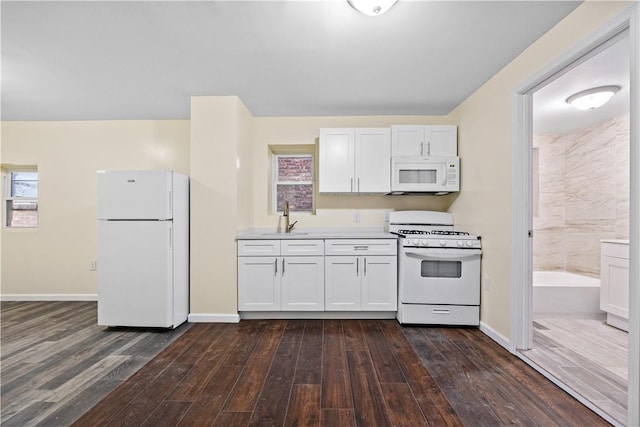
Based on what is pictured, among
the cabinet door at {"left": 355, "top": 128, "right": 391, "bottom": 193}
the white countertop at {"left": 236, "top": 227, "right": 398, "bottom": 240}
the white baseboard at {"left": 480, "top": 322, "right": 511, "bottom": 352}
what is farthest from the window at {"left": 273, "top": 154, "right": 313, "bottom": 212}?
the white baseboard at {"left": 480, "top": 322, "right": 511, "bottom": 352}

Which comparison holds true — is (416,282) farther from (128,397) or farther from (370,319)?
(128,397)

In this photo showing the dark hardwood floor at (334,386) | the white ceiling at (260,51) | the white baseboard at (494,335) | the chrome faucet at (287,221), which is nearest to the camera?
the dark hardwood floor at (334,386)

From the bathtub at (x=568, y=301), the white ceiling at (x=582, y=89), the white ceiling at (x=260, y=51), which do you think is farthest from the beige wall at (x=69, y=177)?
the bathtub at (x=568, y=301)

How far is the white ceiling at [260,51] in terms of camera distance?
1865 mm

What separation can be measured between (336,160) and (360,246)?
1.09 m

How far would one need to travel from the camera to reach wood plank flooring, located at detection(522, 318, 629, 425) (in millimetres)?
1809

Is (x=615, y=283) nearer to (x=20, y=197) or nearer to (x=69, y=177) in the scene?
(x=69, y=177)

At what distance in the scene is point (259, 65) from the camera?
2533mm

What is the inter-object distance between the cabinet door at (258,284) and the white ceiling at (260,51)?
1809 millimetres

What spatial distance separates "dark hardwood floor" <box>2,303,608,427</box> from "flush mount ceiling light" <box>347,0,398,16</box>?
2.36 m

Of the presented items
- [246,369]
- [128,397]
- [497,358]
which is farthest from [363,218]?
[128,397]

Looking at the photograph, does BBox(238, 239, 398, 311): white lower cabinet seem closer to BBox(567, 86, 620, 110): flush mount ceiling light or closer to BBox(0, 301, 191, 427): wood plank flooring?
BBox(0, 301, 191, 427): wood plank flooring

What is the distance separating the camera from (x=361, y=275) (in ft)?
10.5

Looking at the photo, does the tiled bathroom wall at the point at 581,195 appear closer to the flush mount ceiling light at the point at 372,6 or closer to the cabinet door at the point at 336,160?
the cabinet door at the point at 336,160
